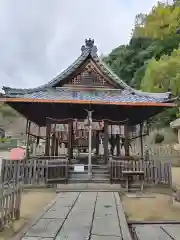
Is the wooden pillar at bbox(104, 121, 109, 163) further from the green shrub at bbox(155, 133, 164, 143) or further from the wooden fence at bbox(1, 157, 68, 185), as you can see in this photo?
the green shrub at bbox(155, 133, 164, 143)

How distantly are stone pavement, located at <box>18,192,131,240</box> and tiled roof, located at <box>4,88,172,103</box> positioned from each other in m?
6.63

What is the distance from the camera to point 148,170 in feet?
39.0

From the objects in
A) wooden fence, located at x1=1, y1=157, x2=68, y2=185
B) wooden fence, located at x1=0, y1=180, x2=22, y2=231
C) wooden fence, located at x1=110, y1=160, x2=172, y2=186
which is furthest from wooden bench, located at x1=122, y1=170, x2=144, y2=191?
wooden fence, located at x1=0, y1=180, x2=22, y2=231

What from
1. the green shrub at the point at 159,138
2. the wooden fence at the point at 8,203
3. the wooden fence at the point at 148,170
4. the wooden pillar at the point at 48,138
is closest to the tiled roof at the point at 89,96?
the wooden pillar at the point at 48,138

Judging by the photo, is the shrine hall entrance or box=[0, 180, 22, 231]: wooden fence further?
the shrine hall entrance

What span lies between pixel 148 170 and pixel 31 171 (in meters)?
5.45

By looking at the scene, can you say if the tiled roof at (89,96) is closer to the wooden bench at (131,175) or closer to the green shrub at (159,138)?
the wooden bench at (131,175)

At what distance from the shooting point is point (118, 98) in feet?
44.8

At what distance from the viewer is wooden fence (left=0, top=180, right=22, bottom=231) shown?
5.12 metres

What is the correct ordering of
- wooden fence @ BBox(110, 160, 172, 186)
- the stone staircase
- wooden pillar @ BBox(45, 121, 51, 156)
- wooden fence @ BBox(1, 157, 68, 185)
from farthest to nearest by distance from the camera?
wooden pillar @ BBox(45, 121, 51, 156)
the stone staircase
wooden fence @ BBox(110, 160, 172, 186)
wooden fence @ BBox(1, 157, 68, 185)

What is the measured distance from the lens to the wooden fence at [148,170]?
460 inches

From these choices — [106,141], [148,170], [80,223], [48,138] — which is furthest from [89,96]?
[80,223]

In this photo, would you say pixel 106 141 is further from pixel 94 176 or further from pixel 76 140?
pixel 76 140

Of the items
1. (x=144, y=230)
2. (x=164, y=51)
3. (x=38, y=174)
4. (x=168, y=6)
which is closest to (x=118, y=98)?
(x=38, y=174)
